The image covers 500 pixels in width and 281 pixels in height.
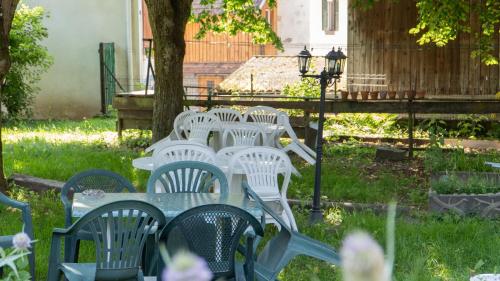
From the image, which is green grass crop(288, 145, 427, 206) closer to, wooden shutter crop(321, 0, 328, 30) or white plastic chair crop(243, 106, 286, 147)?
white plastic chair crop(243, 106, 286, 147)

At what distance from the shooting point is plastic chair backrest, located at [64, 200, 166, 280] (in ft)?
12.9

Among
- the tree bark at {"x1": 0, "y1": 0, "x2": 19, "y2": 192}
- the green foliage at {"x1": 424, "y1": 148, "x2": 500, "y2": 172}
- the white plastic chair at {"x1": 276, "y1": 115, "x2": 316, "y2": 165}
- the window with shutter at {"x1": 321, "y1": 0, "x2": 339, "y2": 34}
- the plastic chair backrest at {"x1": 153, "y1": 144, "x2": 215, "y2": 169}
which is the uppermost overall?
the window with shutter at {"x1": 321, "y1": 0, "x2": 339, "y2": 34}

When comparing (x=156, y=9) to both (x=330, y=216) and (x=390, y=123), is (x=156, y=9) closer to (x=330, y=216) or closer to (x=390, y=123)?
(x=330, y=216)

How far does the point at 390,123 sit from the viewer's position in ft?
54.7

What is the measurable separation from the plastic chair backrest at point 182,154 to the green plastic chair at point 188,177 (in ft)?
3.01

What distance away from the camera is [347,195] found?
30.1 ft

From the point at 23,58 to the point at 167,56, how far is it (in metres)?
7.43

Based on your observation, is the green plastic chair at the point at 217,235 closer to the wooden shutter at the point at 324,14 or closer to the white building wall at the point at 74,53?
the white building wall at the point at 74,53

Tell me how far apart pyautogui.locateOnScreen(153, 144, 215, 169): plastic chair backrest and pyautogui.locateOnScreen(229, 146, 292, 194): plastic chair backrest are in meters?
0.35

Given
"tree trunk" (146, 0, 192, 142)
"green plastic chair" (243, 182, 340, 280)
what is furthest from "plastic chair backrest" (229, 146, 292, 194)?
"tree trunk" (146, 0, 192, 142)

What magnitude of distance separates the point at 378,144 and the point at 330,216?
24.0 ft

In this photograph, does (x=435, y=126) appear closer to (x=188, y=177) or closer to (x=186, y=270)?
(x=188, y=177)

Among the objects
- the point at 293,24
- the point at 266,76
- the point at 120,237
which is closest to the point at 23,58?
the point at 266,76

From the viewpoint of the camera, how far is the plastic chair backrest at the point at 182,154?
6.75m
